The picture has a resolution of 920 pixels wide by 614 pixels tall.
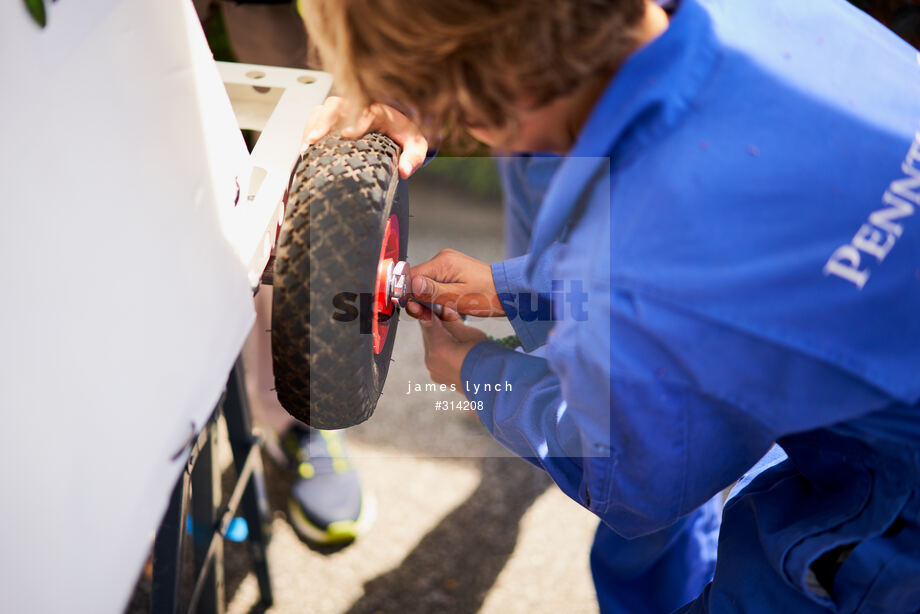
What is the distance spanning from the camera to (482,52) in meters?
0.62

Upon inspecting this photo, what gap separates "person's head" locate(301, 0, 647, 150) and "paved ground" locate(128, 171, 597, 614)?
4.08ft

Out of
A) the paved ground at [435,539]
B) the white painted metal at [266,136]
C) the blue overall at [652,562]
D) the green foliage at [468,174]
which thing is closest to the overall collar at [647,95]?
the white painted metal at [266,136]

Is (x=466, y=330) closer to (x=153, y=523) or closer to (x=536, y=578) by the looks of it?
(x=153, y=523)

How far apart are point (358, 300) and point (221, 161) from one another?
234mm

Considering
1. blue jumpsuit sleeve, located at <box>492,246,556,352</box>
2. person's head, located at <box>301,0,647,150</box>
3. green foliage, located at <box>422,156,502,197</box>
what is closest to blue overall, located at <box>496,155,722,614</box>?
blue jumpsuit sleeve, located at <box>492,246,556,352</box>

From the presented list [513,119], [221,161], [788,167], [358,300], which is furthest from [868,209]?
[221,161]

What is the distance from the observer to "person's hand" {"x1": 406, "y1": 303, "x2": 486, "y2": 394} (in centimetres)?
113

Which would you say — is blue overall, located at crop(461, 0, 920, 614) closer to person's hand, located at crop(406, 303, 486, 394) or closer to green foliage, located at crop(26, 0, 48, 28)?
person's hand, located at crop(406, 303, 486, 394)

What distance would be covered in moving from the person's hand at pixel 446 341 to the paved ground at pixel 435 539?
67 centimetres

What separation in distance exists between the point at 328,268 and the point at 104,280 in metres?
0.29

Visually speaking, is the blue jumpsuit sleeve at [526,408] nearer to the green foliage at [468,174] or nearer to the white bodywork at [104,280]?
the white bodywork at [104,280]

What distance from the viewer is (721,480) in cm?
84

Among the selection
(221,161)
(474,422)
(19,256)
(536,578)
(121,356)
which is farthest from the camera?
(474,422)

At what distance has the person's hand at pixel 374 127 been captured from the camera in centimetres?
97
